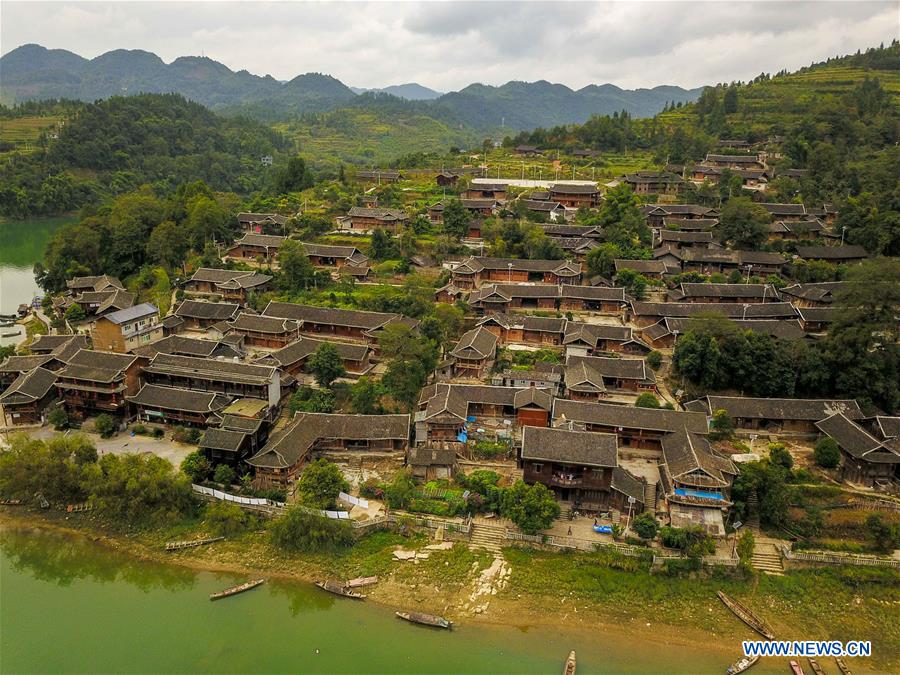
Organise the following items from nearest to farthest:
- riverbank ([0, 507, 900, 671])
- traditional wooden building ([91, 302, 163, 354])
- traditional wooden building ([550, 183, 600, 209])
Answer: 1. riverbank ([0, 507, 900, 671])
2. traditional wooden building ([91, 302, 163, 354])
3. traditional wooden building ([550, 183, 600, 209])

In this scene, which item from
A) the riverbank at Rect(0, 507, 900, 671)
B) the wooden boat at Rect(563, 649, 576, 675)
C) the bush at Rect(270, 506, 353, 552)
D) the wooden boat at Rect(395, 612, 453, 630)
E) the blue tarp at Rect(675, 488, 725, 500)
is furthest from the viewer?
the blue tarp at Rect(675, 488, 725, 500)

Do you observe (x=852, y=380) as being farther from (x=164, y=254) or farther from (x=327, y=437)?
(x=164, y=254)

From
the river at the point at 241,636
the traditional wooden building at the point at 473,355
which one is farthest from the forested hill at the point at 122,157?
the river at the point at 241,636

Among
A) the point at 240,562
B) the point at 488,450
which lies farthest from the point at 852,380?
the point at 240,562

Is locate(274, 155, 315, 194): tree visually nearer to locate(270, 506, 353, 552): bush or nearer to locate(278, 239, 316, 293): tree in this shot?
locate(278, 239, 316, 293): tree

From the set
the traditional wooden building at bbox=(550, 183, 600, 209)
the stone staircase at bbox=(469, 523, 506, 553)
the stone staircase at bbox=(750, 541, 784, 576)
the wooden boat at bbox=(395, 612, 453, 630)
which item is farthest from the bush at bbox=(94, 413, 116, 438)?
the traditional wooden building at bbox=(550, 183, 600, 209)

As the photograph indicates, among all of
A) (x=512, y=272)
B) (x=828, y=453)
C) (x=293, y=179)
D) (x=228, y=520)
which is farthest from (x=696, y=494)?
(x=293, y=179)

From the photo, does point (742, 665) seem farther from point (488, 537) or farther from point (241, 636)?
point (241, 636)

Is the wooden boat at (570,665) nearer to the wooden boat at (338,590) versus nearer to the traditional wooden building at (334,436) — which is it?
the wooden boat at (338,590)
